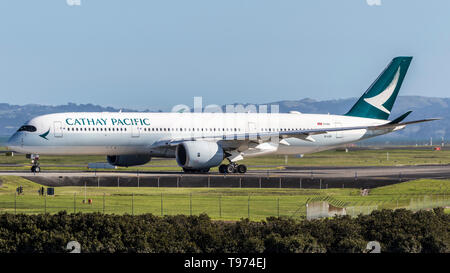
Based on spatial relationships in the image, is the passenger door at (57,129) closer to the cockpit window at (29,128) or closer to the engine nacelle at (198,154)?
the cockpit window at (29,128)

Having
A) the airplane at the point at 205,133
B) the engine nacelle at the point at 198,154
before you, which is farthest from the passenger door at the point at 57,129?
the engine nacelle at the point at 198,154

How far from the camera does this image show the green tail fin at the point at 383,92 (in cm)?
7431

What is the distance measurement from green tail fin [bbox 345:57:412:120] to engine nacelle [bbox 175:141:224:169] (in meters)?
18.8

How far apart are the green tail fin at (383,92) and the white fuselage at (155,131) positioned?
980 millimetres

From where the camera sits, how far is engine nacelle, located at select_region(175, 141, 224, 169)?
62.2m

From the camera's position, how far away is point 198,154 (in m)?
62.3

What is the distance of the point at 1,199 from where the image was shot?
1897 inches

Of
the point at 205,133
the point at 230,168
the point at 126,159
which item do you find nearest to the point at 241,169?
the point at 230,168

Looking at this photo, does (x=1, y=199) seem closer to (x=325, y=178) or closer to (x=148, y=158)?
(x=148, y=158)

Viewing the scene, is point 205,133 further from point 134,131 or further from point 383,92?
point 383,92

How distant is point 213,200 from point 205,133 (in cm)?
1972
